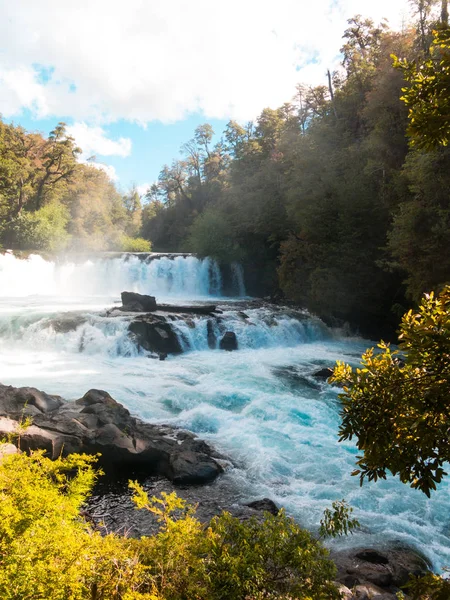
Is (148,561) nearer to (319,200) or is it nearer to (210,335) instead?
(210,335)

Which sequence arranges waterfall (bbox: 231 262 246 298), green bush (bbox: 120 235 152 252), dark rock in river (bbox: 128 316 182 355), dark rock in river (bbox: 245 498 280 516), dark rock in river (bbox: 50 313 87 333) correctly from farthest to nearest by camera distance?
green bush (bbox: 120 235 152 252)
waterfall (bbox: 231 262 246 298)
dark rock in river (bbox: 128 316 182 355)
dark rock in river (bbox: 50 313 87 333)
dark rock in river (bbox: 245 498 280 516)

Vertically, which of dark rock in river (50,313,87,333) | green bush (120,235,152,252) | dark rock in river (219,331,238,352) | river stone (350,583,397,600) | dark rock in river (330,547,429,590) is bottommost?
dark rock in river (330,547,429,590)

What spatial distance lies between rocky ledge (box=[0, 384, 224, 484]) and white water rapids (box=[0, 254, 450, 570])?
2.39ft

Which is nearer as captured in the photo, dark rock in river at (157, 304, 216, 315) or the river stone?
the river stone

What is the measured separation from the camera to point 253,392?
1136 centimetres

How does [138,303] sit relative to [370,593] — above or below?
above

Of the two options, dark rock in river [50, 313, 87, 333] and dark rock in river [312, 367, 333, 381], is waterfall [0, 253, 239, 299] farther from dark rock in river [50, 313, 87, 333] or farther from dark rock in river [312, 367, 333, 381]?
dark rock in river [312, 367, 333, 381]

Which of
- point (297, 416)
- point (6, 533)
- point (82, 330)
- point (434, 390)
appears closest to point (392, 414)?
point (434, 390)

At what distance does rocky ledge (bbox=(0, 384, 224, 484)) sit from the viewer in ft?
22.5

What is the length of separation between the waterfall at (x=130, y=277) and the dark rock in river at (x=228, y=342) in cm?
1113

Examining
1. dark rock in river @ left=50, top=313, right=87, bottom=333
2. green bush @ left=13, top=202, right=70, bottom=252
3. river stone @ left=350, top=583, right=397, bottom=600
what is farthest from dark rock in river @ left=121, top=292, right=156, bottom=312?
green bush @ left=13, top=202, right=70, bottom=252

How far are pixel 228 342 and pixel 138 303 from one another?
5.08 m

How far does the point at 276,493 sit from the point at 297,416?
3373 millimetres

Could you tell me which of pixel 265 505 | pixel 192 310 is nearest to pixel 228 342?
pixel 192 310
